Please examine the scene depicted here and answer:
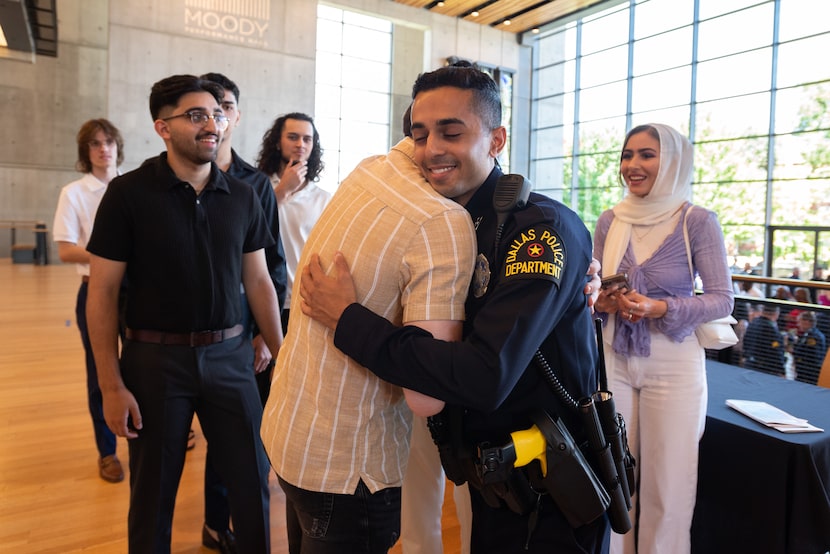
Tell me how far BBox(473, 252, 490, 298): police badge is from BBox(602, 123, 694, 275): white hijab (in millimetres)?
1485

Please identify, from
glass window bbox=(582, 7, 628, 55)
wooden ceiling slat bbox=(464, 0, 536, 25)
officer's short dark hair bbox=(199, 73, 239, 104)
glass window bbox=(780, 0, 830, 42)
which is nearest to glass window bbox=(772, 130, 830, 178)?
glass window bbox=(780, 0, 830, 42)

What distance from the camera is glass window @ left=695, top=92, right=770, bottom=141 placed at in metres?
Answer: 12.9

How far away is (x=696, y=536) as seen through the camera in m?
2.46

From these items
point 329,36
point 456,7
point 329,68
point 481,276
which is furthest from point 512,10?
point 481,276

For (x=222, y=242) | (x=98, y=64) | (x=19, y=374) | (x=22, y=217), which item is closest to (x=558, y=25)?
(x=98, y=64)

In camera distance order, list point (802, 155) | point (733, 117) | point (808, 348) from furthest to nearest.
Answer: point (733, 117) < point (802, 155) < point (808, 348)

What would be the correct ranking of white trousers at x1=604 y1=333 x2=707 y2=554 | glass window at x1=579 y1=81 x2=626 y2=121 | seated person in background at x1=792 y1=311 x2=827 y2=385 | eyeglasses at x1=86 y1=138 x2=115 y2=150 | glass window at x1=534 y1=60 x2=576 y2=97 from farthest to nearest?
glass window at x1=534 y1=60 x2=576 y2=97 < glass window at x1=579 y1=81 x2=626 y2=121 < seated person in background at x1=792 y1=311 x2=827 y2=385 < eyeglasses at x1=86 y1=138 x2=115 y2=150 < white trousers at x1=604 y1=333 x2=707 y2=554

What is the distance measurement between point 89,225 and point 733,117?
1369 centimetres

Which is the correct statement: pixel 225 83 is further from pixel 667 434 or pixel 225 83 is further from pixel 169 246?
pixel 667 434

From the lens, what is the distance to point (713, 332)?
2.29 m

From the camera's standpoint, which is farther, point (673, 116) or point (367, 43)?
point (367, 43)

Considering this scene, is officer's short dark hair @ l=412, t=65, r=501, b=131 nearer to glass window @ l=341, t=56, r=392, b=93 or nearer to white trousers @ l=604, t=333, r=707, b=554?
white trousers @ l=604, t=333, r=707, b=554

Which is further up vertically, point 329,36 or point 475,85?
point 329,36

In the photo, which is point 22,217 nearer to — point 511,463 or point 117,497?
point 117,497
